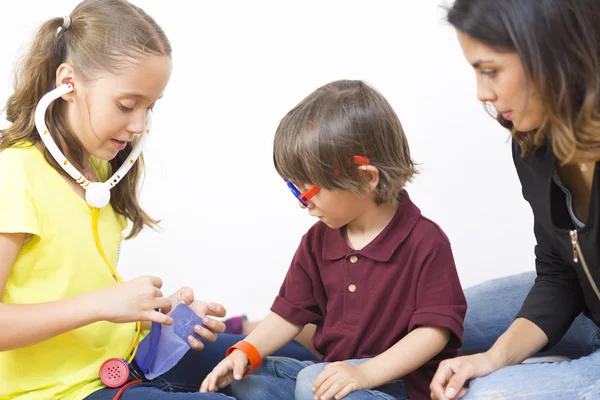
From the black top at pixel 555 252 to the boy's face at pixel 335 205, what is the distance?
0.98 ft

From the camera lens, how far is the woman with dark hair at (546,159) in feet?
3.63

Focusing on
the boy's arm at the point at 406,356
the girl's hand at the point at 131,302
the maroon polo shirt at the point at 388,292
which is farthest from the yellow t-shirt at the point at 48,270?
the boy's arm at the point at 406,356

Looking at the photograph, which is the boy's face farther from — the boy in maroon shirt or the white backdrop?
the white backdrop

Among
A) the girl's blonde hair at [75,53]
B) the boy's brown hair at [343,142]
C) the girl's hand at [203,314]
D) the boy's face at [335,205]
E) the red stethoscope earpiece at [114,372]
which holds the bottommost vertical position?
the red stethoscope earpiece at [114,372]

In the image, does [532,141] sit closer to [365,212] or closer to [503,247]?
[365,212]

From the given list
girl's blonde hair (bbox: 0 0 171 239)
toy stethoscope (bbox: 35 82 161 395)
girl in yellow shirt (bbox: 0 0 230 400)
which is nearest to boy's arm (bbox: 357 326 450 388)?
girl in yellow shirt (bbox: 0 0 230 400)

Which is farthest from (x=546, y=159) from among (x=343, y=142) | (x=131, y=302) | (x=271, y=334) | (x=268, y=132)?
(x=268, y=132)

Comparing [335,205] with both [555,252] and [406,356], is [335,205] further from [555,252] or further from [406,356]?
[555,252]

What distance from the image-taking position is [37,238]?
1332 millimetres

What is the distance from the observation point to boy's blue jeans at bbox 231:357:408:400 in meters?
1.35

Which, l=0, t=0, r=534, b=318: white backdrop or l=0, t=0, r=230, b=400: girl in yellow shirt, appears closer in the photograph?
l=0, t=0, r=230, b=400: girl in yellow shirt

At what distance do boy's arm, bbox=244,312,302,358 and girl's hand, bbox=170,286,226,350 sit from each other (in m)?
0.07

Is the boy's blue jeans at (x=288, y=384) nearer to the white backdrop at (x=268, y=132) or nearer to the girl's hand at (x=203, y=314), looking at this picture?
the girl's hand at (x=203, y=314)

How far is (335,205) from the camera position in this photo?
1.44 meters
